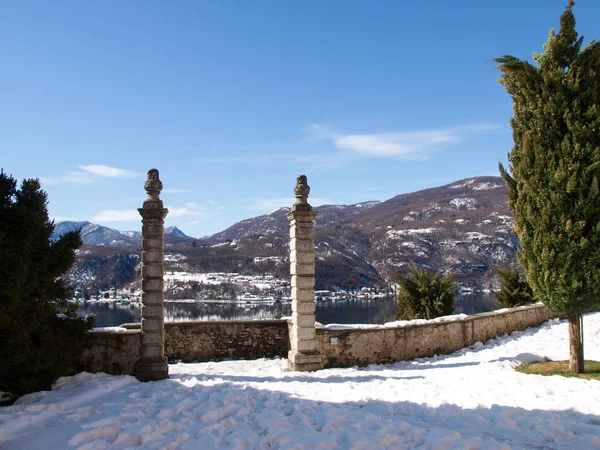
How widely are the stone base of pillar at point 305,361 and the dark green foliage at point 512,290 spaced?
10452 millimetres

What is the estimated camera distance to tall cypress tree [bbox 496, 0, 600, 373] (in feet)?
29.2

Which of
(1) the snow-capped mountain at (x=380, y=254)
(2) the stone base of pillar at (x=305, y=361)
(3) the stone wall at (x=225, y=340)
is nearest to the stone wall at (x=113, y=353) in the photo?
(3) the stone wall at (x=225, y=340)

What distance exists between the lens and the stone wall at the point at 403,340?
447 inches

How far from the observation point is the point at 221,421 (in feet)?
20.3

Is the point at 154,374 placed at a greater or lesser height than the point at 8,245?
lesser

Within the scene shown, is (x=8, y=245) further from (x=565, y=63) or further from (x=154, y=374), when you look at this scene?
(x=565, y=63)

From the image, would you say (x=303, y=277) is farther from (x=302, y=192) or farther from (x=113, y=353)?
(x=113, y=353)

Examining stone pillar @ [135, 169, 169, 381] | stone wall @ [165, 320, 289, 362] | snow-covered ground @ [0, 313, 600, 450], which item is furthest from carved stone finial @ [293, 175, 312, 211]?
snow-covered ground @ [0, 313, 600, 450]

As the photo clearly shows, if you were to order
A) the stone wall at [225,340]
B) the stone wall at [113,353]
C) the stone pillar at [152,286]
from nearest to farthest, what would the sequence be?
the stone wall at [113,353] < the stone pillar at [152,286] < the stone wall at [225,340]

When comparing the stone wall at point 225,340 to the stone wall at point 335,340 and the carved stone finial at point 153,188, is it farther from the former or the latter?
the carved stone finial at point 153,188

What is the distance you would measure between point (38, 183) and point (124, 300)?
421ft

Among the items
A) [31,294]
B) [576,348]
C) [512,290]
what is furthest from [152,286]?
[512,290]

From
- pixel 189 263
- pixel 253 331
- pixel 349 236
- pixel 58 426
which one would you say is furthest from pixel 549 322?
pixel 349 236

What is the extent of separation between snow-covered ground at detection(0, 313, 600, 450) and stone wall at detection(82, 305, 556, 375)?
138 cm
